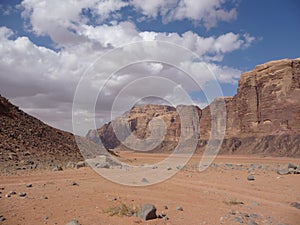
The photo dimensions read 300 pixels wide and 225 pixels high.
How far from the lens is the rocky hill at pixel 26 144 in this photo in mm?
22594

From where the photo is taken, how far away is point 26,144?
26.8m

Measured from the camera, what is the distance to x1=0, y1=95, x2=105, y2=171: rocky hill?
22594 millimetres

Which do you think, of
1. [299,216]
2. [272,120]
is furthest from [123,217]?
[272,120]

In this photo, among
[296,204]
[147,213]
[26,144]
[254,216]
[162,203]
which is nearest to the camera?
[147,213]

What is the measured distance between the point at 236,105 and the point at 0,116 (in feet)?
250

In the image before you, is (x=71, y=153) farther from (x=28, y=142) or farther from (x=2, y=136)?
(x=2, y=136)

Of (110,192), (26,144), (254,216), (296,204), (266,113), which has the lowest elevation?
(254,216)

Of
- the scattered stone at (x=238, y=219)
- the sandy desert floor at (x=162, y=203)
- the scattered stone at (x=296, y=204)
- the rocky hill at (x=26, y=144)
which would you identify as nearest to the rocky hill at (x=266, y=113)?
the rocky hill at (x=26, y=144)

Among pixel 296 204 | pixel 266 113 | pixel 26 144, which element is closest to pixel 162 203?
pixel 296 204

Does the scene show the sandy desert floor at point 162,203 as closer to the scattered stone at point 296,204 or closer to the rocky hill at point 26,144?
the scattered stone at point 296,204

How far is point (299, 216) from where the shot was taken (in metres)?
9.40

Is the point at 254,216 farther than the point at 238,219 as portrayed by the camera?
Yes

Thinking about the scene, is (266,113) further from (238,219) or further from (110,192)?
(238,219)

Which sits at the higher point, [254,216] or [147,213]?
[147,213]
